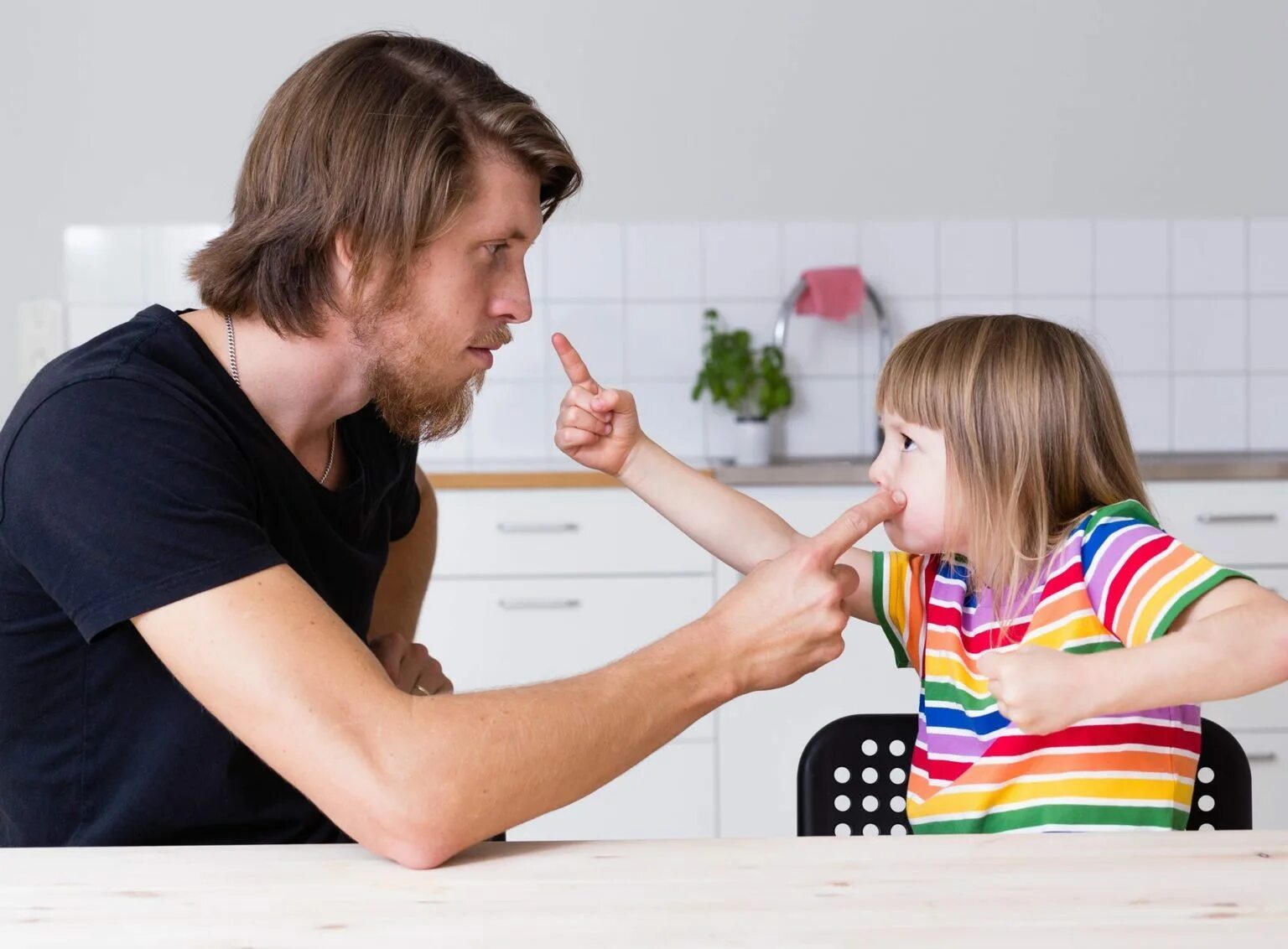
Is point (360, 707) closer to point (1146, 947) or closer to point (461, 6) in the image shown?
point (1146, 947)

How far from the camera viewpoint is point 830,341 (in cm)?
332

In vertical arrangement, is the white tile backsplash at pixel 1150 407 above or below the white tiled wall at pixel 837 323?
below

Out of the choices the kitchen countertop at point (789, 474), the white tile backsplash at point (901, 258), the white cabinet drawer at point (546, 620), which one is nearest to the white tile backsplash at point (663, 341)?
the white tile backsplash at point (901, 258)

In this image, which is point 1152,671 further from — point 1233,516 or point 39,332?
point 39,332

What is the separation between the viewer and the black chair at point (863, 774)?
1.22 meters

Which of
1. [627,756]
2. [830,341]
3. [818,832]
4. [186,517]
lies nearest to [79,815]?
[186,517]

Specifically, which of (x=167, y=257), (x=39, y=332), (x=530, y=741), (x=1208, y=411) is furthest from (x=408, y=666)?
(x=1208, y=411)

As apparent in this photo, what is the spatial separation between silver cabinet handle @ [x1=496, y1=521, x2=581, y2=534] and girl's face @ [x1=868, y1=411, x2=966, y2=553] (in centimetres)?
146

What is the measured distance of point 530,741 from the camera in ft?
3.13

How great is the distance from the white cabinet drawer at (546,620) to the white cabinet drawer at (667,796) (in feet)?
0.21

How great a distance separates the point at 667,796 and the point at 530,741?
1903 millimetres

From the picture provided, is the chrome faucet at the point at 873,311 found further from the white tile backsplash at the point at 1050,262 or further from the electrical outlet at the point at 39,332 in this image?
the electrical outlet at the point at 39,332

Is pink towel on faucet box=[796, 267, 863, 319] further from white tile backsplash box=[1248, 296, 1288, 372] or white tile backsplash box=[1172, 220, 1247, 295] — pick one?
white tile backsplash box=[1248, 296, 1288, 372]

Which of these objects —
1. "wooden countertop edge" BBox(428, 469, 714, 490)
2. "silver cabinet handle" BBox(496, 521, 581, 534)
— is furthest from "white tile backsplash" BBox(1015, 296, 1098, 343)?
"silver cabinet handle" BBox(496, 521, 581, 534)
